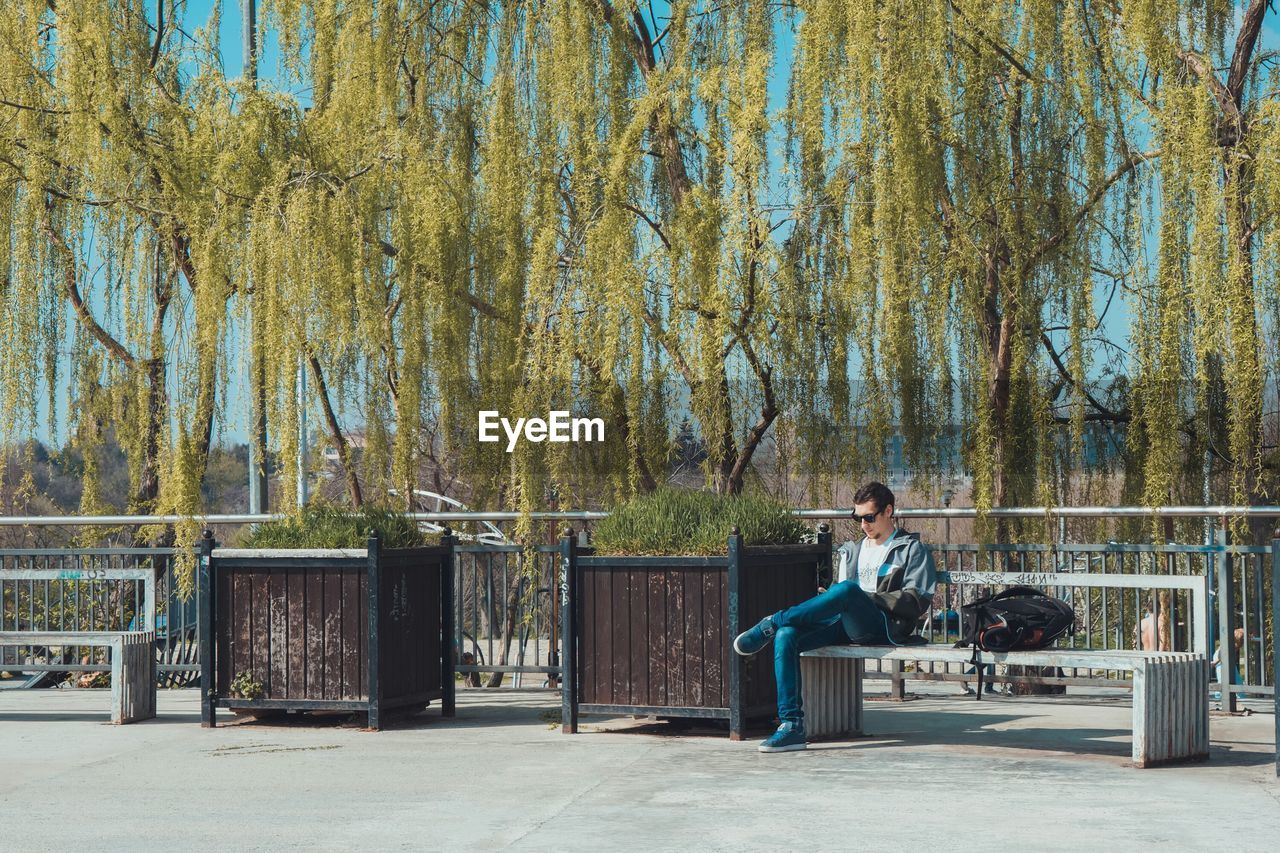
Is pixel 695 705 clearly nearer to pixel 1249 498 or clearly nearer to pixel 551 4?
pixel 1249 498

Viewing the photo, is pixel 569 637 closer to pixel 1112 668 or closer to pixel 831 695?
pixel 831 695

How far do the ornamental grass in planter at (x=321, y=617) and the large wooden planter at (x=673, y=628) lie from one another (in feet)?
4.01

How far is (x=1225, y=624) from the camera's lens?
11219 mm

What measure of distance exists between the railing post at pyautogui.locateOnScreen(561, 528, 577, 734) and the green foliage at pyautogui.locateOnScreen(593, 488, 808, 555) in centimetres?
22

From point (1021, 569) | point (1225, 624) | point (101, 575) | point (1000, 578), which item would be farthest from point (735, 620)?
point (101, 575)

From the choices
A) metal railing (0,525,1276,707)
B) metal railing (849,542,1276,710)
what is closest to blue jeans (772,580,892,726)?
metal railing (0,525,1276,707)

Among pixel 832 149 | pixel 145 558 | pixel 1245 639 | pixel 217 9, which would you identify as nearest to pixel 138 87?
pixel 217 9

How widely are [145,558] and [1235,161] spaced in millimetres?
9965

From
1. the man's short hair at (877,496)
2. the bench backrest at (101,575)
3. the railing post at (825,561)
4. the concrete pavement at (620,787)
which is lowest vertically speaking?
the concrete pavement at (620,787)

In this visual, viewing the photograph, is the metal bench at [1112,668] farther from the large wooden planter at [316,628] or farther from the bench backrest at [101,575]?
the bench backrest at [101,575]

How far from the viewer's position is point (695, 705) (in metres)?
9.91

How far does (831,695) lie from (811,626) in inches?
23.8

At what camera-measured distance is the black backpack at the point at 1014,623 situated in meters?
9.02

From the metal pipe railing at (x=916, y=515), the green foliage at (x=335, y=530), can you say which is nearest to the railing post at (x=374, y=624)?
the green foliage at (x=335, y=530)
